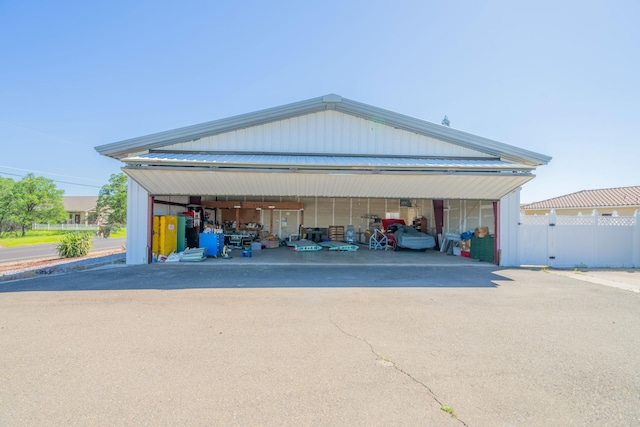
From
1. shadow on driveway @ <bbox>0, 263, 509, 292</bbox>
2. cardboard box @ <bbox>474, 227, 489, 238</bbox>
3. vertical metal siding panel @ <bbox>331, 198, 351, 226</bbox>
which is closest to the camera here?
shadow on driveway @ <bbox>0, 263, 509, 292</bbox>

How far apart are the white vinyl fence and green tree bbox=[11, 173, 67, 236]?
4766cm

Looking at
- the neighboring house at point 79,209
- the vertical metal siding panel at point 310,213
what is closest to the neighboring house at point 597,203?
the vertical metal siding panel at point 310,213

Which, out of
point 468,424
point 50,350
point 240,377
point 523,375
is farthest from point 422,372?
point 50,350

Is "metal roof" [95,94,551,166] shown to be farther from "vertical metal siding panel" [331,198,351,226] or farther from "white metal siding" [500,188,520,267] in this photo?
"vertical metal siding panel" [331,198,351,226]

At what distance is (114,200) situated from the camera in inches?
1299

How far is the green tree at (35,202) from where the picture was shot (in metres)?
34.5

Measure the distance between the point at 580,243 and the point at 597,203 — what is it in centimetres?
1401

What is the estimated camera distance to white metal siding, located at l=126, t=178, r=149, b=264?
414 inches

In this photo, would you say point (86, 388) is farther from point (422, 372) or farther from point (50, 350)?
point (422, 372)

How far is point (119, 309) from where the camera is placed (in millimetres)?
5410

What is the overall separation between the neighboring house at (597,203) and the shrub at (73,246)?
28841 mm

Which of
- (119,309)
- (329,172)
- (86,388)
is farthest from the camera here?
(329,172)

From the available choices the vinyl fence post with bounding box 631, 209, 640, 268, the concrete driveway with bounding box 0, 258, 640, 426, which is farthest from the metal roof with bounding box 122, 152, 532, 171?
the vinyl fence post with bounding box 631, 209, 640, 268

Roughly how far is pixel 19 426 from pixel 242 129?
995cm
